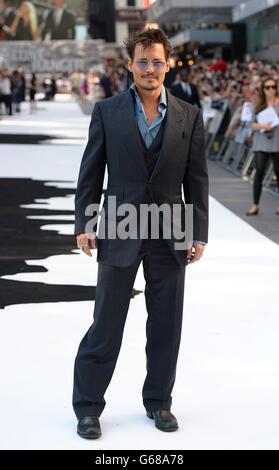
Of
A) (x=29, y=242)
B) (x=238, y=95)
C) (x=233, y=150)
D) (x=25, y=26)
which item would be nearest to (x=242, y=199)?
(x=29, y=242)

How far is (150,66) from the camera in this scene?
5.21 meters

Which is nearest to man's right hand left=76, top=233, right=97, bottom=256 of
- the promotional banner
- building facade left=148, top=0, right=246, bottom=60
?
building facade left=148, top=0, right=246, bottom=60

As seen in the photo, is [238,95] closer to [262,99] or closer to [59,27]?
[262,99]

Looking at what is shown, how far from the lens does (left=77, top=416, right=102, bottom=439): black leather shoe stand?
17.6ft

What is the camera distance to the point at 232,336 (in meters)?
A: 7.46

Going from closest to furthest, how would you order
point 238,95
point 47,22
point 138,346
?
point 138,346, point 238,95, point 47,22

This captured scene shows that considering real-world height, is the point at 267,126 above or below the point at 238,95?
above

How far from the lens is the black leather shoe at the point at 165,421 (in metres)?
5.50

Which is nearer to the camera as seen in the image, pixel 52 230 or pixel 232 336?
pixel 232 336

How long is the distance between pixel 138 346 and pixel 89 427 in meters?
1.83

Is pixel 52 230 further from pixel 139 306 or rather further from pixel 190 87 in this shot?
pixel 190 87

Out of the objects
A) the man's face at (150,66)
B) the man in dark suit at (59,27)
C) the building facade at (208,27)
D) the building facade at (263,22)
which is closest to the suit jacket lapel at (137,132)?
the man's face at (150,66)
